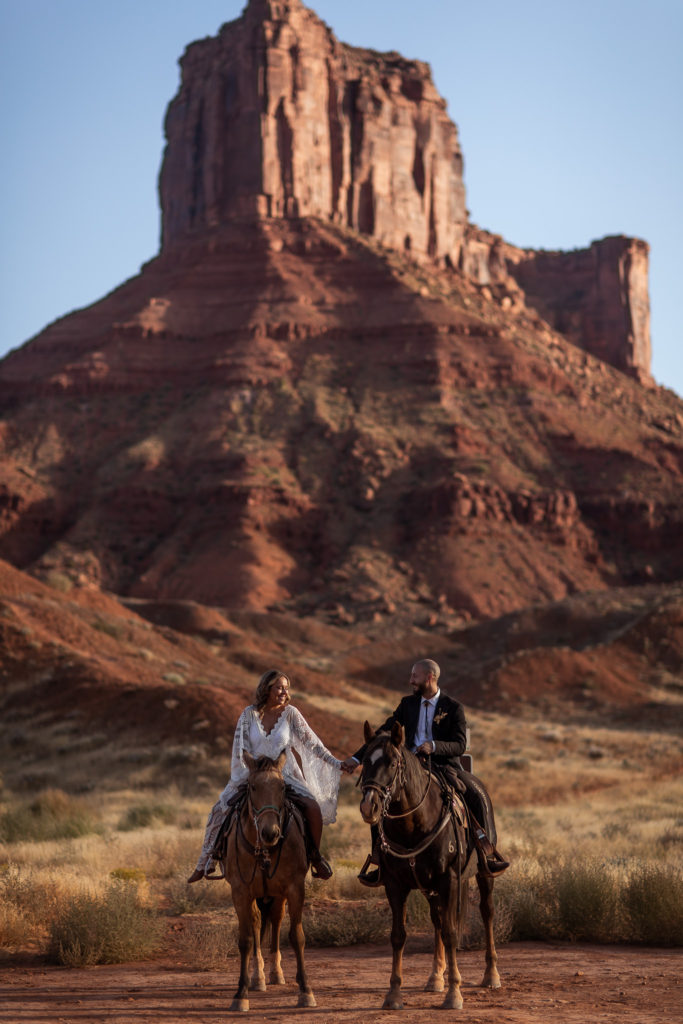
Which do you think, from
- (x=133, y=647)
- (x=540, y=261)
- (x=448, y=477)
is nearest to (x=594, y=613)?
(x=448, y=477)

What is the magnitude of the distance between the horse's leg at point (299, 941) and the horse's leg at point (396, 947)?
24.0 inches

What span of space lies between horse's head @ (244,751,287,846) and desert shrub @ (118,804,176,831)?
1406cm

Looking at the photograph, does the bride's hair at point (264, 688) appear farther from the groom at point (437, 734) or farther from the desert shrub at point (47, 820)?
the desert shrub at point (47, 820)

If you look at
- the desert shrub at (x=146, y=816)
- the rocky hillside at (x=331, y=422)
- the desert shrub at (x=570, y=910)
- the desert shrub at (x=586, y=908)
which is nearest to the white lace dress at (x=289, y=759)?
the desert shrub at (x=570, y=910)

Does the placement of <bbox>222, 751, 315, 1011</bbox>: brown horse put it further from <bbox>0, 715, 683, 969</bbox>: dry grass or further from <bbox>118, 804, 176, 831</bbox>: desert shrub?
<bbox>118, 804, 176, 831</bbox>: desert shrub

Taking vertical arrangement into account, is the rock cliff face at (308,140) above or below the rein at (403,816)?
above

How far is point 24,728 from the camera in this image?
3534 centimetres

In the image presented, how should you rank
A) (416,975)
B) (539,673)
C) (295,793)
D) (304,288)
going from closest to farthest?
(295,793), (416,975), (539,673), (304,288)

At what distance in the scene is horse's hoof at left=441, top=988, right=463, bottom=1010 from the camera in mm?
10156

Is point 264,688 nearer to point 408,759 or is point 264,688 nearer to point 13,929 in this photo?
point 408,759

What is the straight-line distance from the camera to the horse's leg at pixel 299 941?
10258 mm

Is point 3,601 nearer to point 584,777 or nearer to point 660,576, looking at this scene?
point 584,777

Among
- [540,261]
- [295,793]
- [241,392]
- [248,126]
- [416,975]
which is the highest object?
[540,261]

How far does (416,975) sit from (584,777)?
2452 cm
